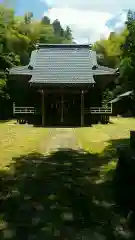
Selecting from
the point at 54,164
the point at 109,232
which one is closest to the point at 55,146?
the point at 54,164

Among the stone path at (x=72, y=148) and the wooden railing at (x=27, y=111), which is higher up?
the wooden railing at (x=27, y=111)

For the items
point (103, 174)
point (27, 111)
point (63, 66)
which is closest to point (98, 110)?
point (63, 66)

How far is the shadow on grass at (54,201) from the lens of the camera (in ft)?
18.9

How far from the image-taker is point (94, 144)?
16375 mm

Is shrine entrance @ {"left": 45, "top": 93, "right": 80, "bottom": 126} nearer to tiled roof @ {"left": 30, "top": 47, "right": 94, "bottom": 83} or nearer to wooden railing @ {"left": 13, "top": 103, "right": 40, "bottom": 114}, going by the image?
wooden railing @ {"left": 13, "top": 103, "right": 40, "bottom": 114}

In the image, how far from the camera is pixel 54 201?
7.31 meters

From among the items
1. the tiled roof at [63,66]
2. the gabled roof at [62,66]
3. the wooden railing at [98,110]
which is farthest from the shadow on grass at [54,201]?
the wooden railing at [98,110]

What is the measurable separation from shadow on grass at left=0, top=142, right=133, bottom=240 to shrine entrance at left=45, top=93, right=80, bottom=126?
58.8 ft

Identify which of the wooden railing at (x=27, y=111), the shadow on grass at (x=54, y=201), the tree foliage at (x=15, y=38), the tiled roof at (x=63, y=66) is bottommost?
the shadow on grass at (x=54, y=201)

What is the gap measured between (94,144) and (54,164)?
5.20 meters

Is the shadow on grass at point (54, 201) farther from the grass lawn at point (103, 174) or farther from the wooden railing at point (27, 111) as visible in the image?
the wooden railing at point (27, 111)

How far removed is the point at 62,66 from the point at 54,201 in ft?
79.0

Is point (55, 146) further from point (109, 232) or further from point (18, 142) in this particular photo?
point (109, 232)

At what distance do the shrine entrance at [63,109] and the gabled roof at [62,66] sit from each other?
5.33 feet
